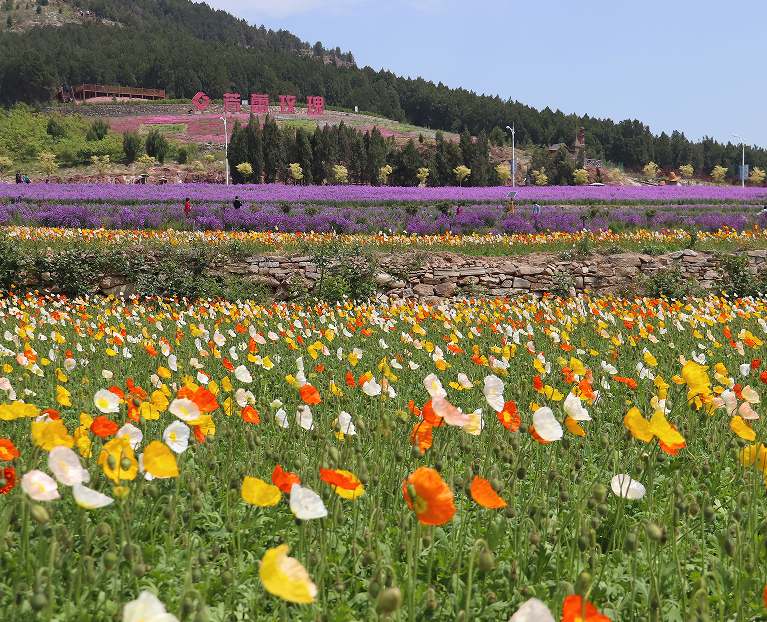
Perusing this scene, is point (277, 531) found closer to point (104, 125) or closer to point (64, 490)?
point (64, 490)

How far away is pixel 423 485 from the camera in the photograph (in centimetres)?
98

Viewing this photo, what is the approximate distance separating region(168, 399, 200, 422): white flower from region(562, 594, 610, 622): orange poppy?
1.06m

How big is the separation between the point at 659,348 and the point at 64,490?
436 cm

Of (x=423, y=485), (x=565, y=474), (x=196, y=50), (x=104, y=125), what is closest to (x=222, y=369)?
(x=565, y=474)

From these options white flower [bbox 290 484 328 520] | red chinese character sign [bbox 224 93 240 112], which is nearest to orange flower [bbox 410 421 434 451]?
white flower [bbox 290 484 328 520]

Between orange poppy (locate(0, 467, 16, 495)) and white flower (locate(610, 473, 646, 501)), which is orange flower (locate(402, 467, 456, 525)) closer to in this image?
white flower (locate(610, 473, 646, 501))

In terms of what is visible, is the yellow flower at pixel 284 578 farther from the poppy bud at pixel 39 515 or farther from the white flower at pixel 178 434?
the white flower at pixel 178 434

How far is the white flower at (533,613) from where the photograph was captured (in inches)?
28.2

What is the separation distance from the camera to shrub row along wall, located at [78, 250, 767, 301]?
9.66 metres

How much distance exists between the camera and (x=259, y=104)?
93.2 meters

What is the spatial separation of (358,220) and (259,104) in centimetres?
8522

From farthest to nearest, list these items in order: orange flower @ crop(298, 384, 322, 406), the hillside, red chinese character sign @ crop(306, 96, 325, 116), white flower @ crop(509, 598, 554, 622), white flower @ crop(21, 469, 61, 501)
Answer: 1. the hillside
2. red chinese character sign @ crop(306, 96, 325, 116)
3. orange flower @ crop(298, 384, 322, 406)
4. white flower @ crop(21, 469, 61, 501)
5. white flower @ crop(509, 598, 554, 622)

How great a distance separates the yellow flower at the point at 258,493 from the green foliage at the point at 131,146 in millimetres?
56317

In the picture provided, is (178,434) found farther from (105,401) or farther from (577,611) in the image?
(577,611)
